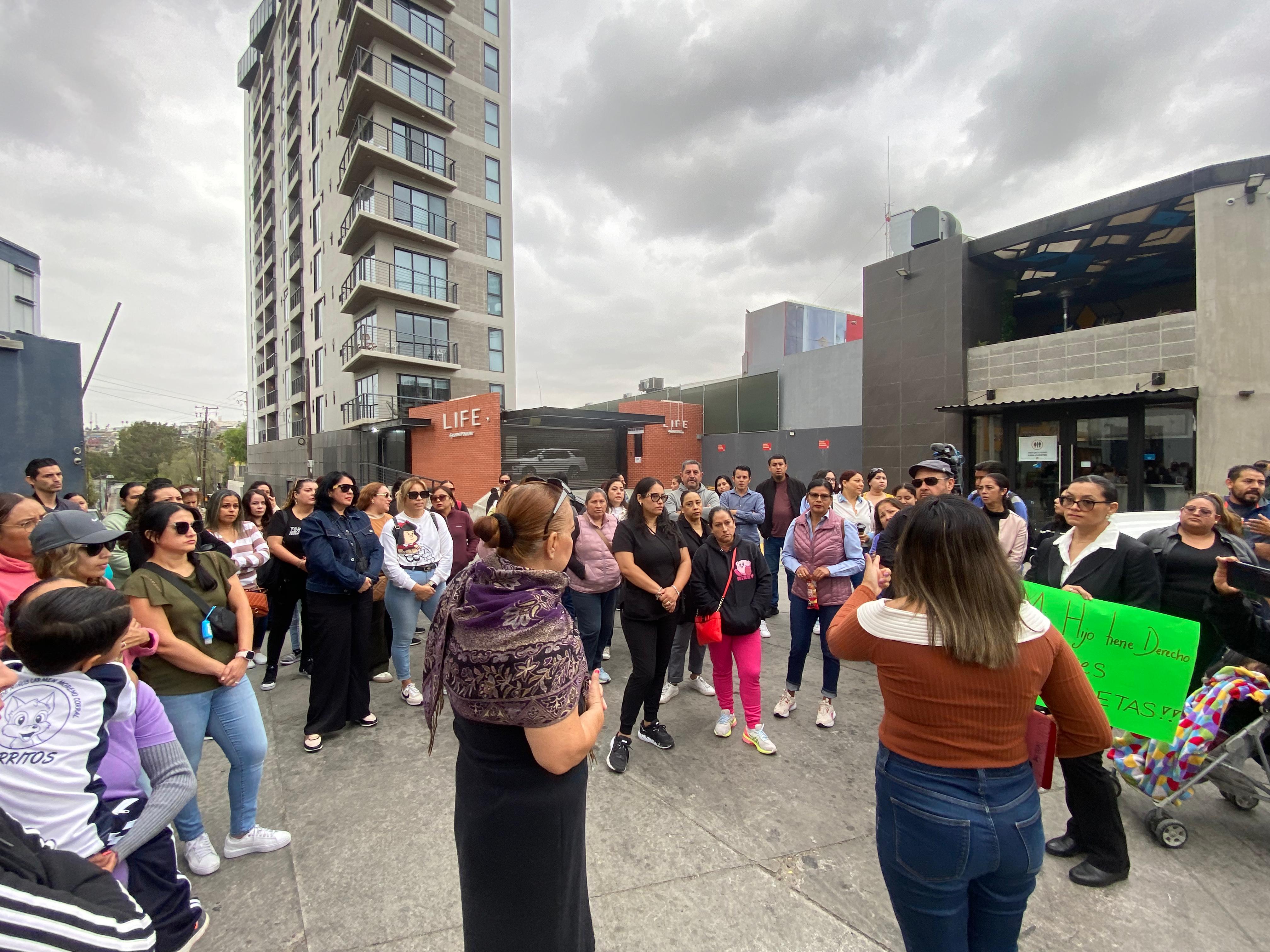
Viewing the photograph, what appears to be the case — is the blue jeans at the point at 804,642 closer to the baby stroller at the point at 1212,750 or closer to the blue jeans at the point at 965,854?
the baby stroller at the point at 1212,750

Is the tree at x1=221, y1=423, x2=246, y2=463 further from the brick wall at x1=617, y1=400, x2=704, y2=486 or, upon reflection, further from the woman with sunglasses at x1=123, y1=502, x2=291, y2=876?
the woman with sunglasses at x1=123, y1=502, x2=291, y2=876

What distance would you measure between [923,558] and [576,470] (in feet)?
63.3

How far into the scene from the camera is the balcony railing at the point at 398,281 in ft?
75.3

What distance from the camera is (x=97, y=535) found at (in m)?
2.44

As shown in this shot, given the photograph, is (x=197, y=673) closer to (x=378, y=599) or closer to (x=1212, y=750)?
(x=378, y=599)

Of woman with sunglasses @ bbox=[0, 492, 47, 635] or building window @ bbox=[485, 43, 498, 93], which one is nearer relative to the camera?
woman with sunglasses @ bbox=[0, 492, 47, 635]

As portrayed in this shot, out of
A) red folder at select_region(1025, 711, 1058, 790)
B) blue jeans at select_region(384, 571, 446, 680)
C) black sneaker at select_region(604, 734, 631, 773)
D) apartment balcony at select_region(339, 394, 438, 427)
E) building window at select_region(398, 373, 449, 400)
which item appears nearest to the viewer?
red folder at select_region(1025, 711, 1058, 790)

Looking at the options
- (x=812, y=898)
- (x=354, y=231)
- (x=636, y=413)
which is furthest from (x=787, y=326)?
(x=812, y=898)

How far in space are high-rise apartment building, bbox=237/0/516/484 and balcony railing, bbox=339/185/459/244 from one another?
0.21 feet

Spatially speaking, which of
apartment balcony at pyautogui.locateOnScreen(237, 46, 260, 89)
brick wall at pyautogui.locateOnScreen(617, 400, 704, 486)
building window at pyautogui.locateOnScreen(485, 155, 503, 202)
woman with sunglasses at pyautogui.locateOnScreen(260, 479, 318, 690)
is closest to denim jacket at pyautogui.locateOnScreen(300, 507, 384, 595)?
woman with sunglasses at pyautogui.locateOnScreen(260, 479, 318, 690)

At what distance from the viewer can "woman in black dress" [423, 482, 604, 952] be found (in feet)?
4.50

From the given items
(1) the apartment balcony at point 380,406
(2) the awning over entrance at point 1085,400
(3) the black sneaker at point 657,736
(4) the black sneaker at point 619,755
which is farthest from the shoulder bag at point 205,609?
(1) the apartment balcony at point 380,406

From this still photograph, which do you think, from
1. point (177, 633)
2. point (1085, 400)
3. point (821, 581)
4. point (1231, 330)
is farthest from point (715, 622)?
point (1231, 330)

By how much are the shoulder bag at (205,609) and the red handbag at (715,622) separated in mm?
2676
